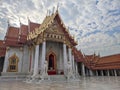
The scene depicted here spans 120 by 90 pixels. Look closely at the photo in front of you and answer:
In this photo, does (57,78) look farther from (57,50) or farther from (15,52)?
(15,52)

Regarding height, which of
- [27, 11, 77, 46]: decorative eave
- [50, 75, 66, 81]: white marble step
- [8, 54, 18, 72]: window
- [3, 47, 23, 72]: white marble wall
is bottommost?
Result: [50, 75, 66, 81]: white marble step

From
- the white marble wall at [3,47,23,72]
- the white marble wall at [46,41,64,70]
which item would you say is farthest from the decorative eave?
the white marble wall at [3,47,23,72]

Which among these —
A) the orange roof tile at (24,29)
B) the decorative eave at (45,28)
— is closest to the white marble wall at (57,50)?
the decorative eave at (45,28)

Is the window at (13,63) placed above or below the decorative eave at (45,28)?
below

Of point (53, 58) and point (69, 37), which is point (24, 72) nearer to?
point (53, 58)

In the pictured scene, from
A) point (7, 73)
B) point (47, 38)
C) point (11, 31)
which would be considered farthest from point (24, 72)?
point (11, 31)

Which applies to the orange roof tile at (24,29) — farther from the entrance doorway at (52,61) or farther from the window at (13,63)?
the entrance doorway at (52,61)

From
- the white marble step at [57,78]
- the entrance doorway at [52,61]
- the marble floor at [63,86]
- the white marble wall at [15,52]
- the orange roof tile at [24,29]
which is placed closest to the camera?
the marble floor at [63,86]

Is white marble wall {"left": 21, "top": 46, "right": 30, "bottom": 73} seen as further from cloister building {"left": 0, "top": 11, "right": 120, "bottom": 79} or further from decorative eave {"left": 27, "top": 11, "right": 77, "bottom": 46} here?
decorative eave {"left": 27, "top": 11, "right": 77, "bottom": 46}

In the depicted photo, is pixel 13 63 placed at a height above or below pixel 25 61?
below

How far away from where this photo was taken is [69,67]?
9812 millimetres

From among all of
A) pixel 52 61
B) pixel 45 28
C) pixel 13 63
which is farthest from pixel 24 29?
pixel 52 61

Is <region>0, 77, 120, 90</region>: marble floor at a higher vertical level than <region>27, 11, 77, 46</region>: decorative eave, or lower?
lower

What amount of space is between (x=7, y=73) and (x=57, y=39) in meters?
5.58
